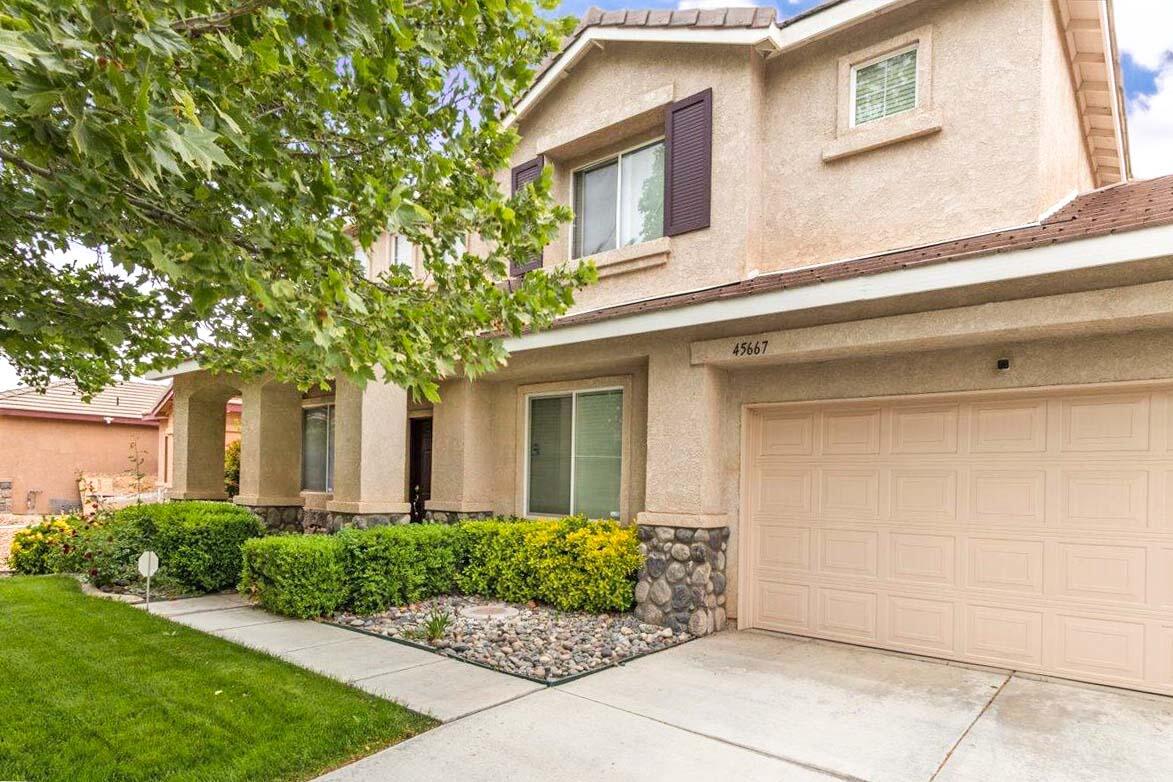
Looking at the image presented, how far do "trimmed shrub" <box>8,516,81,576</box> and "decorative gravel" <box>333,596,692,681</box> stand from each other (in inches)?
248

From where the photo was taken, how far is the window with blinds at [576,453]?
9.03 m

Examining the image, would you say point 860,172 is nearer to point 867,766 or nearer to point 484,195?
point 484,195

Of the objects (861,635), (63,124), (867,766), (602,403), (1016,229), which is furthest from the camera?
(602,403)

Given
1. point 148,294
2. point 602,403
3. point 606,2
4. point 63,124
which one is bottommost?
point 602,403

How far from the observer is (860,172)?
7277 millimetres

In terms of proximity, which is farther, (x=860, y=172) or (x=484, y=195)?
(x=860, y=172)

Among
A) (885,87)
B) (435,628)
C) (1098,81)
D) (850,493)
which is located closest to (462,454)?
(435,628)

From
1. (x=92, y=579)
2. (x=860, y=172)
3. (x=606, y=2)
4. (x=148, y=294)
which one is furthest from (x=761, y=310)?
(x=92, y=579)

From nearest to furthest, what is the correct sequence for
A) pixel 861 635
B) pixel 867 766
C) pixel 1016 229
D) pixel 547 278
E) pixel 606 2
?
pixel 867 766 → pixel 547 278 → pixel 1016 229 → pixel 861 635 → pixel 606 2

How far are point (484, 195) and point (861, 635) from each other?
5.67 metres

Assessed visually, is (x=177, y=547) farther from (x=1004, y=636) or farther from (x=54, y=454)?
(x=54, y=454)

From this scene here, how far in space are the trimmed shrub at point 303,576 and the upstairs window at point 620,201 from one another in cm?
515

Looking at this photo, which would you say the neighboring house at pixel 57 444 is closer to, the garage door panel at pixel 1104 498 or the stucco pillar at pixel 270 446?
the stucco pillar at pixel 270 446

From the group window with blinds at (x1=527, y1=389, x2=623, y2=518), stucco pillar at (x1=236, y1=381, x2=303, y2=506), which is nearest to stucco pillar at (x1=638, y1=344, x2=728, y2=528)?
window with blinds at (x1=527, y1=389, x2=623, y2=518)
